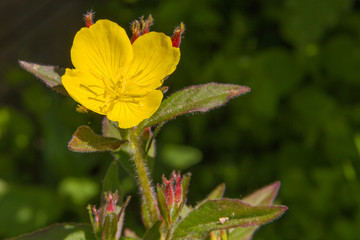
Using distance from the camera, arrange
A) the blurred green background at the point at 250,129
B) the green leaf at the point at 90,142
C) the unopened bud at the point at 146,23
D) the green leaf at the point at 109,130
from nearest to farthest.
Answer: the green leaf at the point at 90,142 → the unopened bud at the point at 146,23 → the green leaf at the point at 109,130 → the blurred green background at the point at 250,129

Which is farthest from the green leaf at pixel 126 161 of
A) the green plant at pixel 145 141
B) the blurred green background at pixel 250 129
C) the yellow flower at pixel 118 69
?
the blurred green background at pixel 250 129

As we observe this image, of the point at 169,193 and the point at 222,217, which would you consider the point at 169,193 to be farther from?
the point at 222,217

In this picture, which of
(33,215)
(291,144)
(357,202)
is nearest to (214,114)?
(291,144)

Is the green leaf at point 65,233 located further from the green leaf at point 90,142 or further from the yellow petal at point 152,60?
the yellow petal at point 152,60

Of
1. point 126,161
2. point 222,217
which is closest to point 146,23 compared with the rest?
point 126,161

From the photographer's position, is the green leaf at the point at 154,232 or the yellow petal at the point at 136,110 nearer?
the yellow petal at the point at 136,110

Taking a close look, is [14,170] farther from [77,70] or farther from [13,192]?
[77,70]
